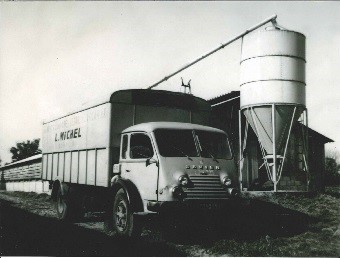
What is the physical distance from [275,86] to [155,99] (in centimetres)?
425

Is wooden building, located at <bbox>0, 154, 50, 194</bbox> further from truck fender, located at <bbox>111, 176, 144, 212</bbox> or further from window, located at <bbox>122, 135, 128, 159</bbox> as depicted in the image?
truck fender, located at <bbox>111, 176, 144, 212</bbox>

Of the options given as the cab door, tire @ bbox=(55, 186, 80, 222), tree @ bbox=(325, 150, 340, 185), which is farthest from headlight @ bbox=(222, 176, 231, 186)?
tree @ bbox=(325, 150, 340, 185)

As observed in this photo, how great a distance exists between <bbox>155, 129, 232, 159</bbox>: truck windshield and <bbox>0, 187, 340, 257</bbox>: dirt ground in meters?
1.18

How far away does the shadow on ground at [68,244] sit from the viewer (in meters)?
7.43

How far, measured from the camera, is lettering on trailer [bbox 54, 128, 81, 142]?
1130 cm

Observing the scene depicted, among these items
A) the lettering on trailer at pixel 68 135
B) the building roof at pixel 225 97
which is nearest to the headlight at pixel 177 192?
the lettering on trailer at pixel 68 135

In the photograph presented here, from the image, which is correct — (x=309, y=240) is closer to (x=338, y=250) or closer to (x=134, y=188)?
(x=338, y=250)

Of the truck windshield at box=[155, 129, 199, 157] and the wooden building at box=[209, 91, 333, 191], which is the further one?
the wooden building at box=[209, 91, 333, 191]

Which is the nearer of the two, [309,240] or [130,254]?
[130,254]

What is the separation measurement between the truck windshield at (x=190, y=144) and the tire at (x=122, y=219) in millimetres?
1366

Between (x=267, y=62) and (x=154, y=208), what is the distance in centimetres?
674

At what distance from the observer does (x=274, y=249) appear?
739cm

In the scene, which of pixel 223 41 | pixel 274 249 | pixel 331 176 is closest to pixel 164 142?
pixel 274 249

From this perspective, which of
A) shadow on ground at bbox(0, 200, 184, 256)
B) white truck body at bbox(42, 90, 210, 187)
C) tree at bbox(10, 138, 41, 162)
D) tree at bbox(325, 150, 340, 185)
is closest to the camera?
shadow on ground at bbox(0, 200, 184, 256)
